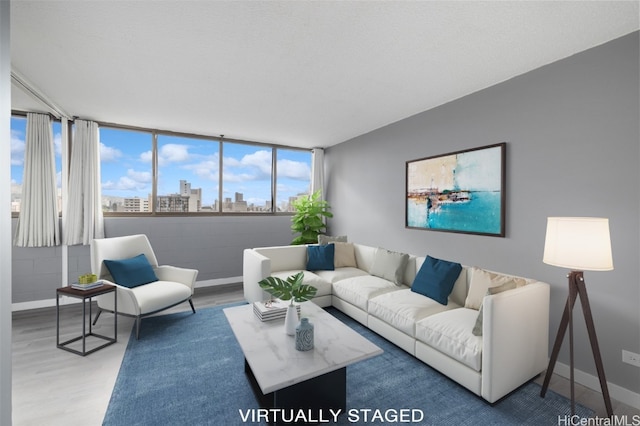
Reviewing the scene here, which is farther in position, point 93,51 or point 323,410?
point 93,51

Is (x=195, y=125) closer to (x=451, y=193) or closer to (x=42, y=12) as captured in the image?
(x=42, y=12)

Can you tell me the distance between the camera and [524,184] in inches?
106

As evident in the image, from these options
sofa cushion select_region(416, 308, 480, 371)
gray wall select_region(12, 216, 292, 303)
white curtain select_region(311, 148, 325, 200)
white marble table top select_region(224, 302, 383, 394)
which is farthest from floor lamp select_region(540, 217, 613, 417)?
gray wall select_region(12, 216, 292, 303)

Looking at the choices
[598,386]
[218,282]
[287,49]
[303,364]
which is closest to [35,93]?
[287,49]

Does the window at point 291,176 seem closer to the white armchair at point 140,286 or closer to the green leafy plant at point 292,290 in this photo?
the white armchair at point 140,286

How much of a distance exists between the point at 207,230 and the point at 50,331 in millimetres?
2306

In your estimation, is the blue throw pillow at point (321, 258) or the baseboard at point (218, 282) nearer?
the blue throw pillow at point (321, 258)

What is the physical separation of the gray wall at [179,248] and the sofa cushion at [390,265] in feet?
7.87

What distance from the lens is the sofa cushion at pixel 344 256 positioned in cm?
425

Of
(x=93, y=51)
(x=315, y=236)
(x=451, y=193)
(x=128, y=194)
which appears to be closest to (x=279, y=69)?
(x=93, y=51)

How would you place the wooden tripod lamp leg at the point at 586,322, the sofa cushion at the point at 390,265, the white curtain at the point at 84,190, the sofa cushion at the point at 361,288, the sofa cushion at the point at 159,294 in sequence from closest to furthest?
the wooden tripod lamp leg at the point at 586,322
the sofa cushion at the point at 159,294
the sofa cushion at the point at 361,288
the sofa cushion at the point at 390,265
the white curtain at the point at 84,190

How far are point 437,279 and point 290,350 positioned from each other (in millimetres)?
1679

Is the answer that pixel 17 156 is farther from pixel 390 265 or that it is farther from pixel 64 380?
pixel 390 265

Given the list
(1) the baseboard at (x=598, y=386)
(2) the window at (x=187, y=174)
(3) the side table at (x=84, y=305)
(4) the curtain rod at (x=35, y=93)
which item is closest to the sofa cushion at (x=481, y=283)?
(1) the baseboard at (x=598, y=386)
